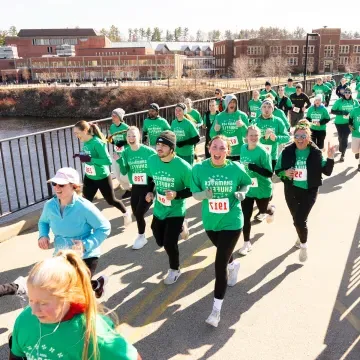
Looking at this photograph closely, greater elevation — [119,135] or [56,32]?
[56,32]

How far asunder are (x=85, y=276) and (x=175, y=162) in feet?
9.67

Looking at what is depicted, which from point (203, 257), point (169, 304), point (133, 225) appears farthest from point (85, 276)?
point (133, 225)

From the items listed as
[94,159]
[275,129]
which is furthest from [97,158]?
[275,129]

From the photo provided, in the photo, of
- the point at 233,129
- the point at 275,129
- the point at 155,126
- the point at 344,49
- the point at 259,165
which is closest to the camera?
the point at 259,165

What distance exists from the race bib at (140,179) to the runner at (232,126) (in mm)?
2542

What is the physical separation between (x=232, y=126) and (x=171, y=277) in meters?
3.88

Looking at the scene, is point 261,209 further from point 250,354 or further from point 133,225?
point 250,354

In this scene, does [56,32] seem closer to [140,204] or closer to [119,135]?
[119,135]

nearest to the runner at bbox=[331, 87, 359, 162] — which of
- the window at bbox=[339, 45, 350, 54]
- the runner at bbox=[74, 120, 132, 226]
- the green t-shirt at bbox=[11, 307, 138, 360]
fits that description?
the runner at bbox=[74, 120, 132, 226]

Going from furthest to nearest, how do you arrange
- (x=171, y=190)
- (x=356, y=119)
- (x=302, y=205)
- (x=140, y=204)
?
1. (x=356, y=119)
2. (x=140, y=204)
3. (x=302, y=205)
4. (x=171, y=190)

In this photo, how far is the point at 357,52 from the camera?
97.4m

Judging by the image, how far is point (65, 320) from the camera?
72.6 inches

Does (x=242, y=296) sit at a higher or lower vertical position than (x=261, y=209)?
lower

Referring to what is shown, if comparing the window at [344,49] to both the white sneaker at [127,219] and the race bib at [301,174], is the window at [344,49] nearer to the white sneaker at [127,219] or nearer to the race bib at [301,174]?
the white sneaker at [127,219]
